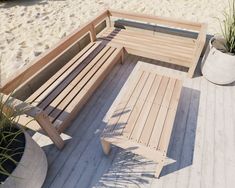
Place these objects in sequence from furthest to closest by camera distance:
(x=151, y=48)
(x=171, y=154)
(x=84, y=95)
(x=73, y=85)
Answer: (x=151, y=48)
(x=73, y=85)
(x=84, y=95)
(x=171, y=154)

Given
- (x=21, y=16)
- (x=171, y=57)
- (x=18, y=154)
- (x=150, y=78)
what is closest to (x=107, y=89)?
(x=150, y=78)

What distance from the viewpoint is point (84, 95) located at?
2619 millimetres

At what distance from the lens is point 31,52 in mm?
3541

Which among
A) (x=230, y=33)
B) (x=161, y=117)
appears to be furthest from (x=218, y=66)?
(x=161, y=117)

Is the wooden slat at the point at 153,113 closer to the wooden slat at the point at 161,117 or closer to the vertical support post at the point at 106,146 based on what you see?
the wooden slat at the point at 161,117

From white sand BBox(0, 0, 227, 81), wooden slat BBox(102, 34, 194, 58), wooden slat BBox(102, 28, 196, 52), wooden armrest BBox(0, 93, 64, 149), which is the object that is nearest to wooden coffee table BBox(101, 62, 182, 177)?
wooden armrest BBox(0, 93, 64, 149)

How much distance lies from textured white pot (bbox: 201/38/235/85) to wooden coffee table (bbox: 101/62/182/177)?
2.73ft

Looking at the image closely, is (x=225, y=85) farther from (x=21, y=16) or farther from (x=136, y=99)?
(x=21, y=16)

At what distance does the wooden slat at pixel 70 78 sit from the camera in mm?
2527

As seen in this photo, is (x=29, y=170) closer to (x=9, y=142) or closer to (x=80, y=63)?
(x=9, y=142)

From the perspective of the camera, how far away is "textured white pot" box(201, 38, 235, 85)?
2.96 metres

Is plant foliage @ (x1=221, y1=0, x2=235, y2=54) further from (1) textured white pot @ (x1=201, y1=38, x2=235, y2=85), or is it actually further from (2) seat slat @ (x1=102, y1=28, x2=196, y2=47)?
(2) seat slat @ (x1=102, y1=28, x2=196, y2=47)

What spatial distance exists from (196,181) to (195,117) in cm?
91

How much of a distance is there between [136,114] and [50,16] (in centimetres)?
357
